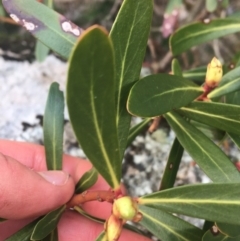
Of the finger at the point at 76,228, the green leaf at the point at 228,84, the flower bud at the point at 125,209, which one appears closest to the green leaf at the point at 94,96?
the flower bud at the point at 125,209

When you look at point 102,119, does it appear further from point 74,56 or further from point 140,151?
point 140,151

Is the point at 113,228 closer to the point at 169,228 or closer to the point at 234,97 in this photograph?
the point at 169,228

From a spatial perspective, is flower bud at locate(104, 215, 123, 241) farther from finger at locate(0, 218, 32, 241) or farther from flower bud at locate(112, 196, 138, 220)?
finger at locate(0, 218, 32, 241)

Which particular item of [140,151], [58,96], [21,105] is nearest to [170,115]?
[58,96]

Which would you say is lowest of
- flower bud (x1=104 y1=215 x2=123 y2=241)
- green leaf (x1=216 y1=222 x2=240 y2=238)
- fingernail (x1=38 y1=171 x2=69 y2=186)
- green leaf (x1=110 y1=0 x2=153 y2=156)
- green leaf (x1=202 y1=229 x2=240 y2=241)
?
green leaf (x1=202 y1=229 x2=240 y2=241)

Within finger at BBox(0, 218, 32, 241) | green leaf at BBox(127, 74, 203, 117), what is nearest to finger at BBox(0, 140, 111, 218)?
finger at BBox(0, 218, 32, 241)

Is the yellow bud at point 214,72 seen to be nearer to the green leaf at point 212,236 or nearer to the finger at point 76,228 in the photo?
the green leaf at point 212,236

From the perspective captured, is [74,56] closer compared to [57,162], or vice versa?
[74,56]
